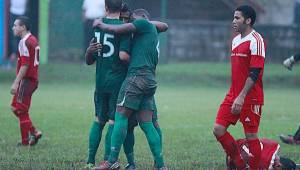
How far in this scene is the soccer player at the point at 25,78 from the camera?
1132 cm

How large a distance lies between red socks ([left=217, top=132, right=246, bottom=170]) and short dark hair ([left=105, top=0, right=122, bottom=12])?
71.7 inches

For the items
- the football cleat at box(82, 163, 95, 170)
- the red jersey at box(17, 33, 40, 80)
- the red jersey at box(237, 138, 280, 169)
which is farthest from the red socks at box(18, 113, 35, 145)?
the red jersey at box(237, 138, 280, 169)

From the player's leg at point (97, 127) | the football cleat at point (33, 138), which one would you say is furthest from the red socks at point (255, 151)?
the football cleat at point (33, 138)

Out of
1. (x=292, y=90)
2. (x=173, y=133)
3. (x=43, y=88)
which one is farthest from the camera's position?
(x=292, y=90)

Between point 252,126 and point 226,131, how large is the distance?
32 cm

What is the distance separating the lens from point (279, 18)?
39281 millimetres

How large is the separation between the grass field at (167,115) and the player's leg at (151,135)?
497mm

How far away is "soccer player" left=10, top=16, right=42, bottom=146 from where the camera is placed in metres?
11.3

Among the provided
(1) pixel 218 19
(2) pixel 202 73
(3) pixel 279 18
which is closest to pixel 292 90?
(2) pixel 202 73

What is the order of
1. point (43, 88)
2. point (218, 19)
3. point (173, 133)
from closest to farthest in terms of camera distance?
point (173, 133) → point (43, 88) → point (218, 19)

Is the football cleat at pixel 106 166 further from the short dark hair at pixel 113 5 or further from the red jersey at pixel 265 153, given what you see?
the short dark hair at pixel 113 5

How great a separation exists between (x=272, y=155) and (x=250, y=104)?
2.63 feet

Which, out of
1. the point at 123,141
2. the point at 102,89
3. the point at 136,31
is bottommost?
the point at 123,141

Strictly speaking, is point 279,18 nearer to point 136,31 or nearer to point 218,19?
point 218,19
